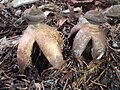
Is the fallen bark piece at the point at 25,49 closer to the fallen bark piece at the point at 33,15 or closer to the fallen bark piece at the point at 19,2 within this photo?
the fallen bark piece at the point at 33,15

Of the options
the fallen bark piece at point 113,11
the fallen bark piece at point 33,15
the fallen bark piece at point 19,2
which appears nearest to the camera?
the fallen bark piece at point 33,15

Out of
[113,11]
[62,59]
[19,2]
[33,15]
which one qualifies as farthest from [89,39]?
[19,2]

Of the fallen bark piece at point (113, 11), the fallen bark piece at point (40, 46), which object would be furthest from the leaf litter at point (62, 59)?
the fallen bark piece at point (113, 11)

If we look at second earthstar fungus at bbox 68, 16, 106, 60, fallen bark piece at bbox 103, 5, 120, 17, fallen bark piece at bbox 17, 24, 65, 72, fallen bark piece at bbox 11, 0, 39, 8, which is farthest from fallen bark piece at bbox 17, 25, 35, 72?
fallen bark piece at bbox 11, 0, 39, 8

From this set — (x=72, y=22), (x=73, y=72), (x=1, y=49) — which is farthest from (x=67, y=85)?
(x=72, y=22)

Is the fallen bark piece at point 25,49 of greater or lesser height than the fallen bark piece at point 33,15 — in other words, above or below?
below

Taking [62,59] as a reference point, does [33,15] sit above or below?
above

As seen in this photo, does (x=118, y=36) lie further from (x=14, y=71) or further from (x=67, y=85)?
(x=14, y=71)

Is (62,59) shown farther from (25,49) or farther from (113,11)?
(113,11)

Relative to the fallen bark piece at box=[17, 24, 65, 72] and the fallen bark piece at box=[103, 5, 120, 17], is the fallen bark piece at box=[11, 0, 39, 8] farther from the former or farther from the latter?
the fallen bark piece at box=[17, 24, 65, 72]
